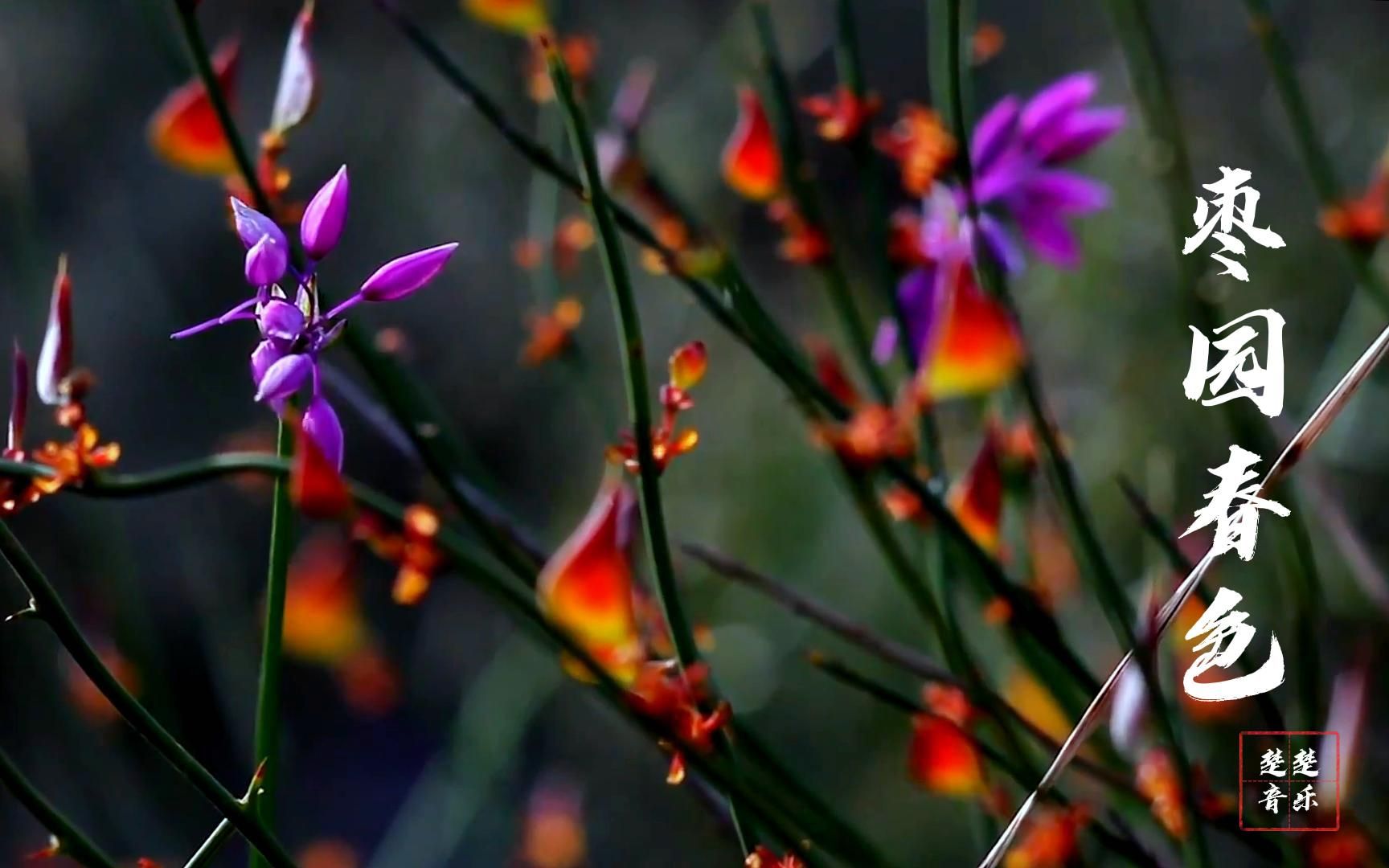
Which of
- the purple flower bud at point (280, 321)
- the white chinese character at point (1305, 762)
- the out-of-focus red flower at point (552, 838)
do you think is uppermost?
the purple flower bud at point (280, 321)

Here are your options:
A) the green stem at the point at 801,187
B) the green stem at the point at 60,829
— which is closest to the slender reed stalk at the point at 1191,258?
the green stem at the point at 801,187

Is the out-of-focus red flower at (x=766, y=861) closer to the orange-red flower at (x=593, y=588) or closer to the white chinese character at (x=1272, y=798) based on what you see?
the orange-red flower at (x=593, y=588)

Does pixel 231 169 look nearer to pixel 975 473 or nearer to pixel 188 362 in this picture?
pixel 975 473

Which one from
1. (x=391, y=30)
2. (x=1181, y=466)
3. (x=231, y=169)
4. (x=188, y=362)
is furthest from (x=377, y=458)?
(x=231, y=169)

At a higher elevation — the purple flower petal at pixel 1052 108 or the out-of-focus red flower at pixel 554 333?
the purple flower petal at pixel 1052 108

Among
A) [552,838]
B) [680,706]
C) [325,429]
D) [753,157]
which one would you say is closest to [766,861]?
[680,706]

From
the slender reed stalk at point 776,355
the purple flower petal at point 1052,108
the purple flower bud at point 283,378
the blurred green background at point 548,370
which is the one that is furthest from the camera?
the blurred green background at point 548,370
